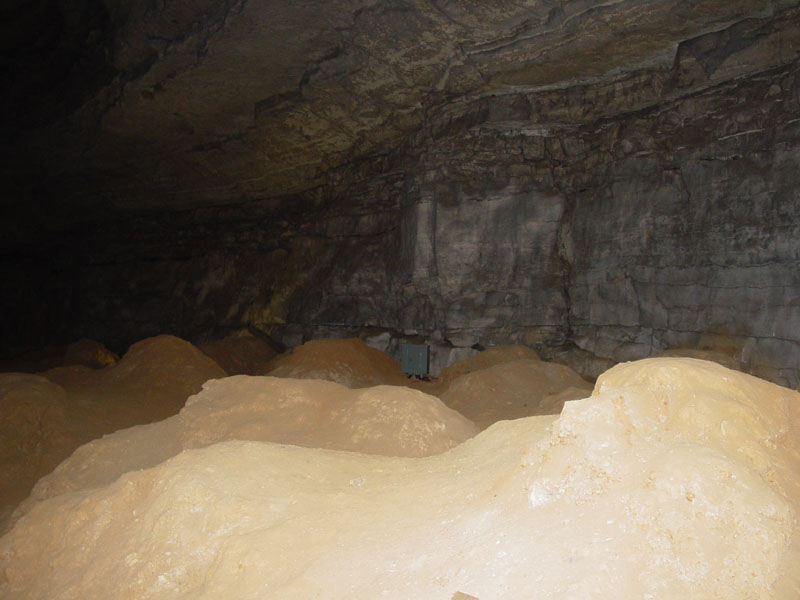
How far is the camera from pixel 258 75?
45.8 ft

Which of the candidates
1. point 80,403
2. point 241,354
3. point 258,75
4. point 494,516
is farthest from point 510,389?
point 258,75

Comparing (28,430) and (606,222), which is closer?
(28,430)

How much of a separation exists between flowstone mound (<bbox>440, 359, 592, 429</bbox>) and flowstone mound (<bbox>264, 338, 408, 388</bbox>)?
279cm

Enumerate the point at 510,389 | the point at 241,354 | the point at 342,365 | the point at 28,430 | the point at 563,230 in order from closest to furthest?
the point at 28,430, the point at 510,389, the point at 563,230, the point at 342,365, the point at 241,354

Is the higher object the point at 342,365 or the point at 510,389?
the point at 510,389

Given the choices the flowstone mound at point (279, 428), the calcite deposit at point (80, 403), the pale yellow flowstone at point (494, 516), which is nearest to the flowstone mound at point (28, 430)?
the calcite deposit at point (80, 403)

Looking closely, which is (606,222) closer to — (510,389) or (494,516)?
(510,389)

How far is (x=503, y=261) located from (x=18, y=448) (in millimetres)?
10204

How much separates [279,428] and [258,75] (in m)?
10.1

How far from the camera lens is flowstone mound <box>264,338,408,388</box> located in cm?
1341

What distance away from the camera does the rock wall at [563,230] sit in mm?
9953

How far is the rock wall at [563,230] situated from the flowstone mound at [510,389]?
1.47m

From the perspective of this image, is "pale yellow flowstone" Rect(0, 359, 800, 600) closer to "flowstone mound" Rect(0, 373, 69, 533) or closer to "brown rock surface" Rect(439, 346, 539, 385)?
"flowstone mound" Rect(0, 373, 69, 533)

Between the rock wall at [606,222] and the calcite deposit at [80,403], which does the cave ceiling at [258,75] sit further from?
the calcite deposit at [80,403]
